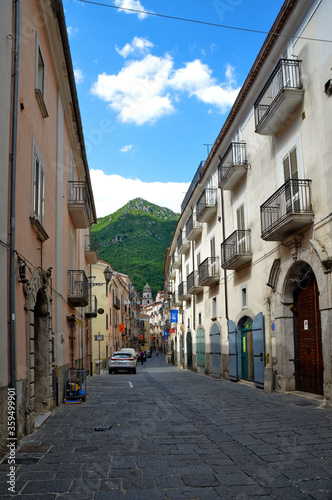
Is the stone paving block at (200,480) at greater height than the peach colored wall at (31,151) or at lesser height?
lesser

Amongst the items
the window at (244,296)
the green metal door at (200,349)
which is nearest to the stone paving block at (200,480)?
the window at (244,296)

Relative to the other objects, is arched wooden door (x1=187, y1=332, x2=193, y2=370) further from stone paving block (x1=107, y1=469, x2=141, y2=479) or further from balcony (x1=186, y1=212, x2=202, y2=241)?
stone paving block (x1=107, y1=469, x2=141, y2=479)

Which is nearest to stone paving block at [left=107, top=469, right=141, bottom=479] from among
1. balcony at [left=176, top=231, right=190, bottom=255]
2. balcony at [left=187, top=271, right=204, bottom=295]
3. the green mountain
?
balcony at [left=187, top=271, right=204, bottom=295]

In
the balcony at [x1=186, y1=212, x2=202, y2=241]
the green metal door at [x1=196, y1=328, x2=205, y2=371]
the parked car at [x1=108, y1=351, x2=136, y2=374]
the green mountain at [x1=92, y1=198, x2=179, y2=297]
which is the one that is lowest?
the parked car at [x1=108, y1=351, x2=136, y2=374]

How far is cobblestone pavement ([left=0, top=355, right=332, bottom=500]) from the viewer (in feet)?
16.1

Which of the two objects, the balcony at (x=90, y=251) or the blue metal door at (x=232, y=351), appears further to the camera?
the balcony at (x=90, y=251)

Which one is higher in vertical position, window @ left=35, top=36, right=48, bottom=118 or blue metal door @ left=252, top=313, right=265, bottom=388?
window @ left=35, top=36, right=48, bottom=118

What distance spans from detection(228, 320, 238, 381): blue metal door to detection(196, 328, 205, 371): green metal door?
257 inches

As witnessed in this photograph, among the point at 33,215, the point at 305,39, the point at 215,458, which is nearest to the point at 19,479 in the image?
the point at 215,458

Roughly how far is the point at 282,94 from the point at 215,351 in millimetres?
13522

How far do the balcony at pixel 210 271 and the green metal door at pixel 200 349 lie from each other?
4.20 metres

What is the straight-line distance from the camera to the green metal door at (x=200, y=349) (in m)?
25.4

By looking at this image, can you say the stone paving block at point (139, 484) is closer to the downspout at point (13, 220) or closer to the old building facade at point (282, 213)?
the downspout at point (13, 220)

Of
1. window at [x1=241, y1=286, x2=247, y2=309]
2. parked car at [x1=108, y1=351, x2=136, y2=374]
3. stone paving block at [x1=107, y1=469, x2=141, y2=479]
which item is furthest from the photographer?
parked car at [x1=108, y1=351, x2=136, y2=374]
